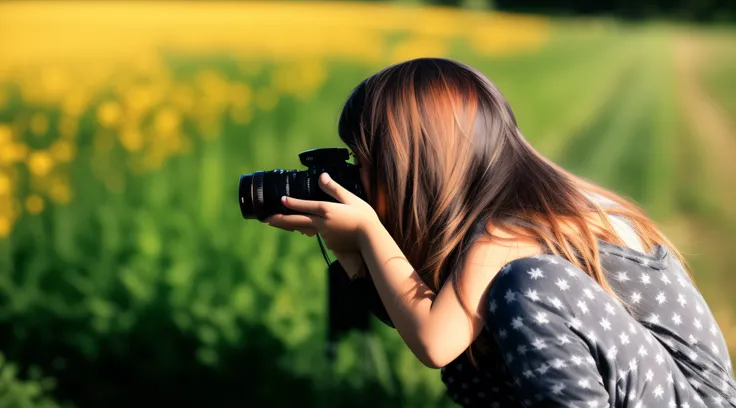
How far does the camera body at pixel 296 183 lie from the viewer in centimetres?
193

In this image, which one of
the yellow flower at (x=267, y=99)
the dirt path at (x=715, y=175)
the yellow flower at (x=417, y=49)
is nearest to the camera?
the dirt path at (x=715, y=175)

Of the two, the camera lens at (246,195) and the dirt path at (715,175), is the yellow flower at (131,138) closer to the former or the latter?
the camera lens at (246,195)

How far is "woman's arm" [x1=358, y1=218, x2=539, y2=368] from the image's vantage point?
1.75 metres

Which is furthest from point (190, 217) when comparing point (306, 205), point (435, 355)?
point (435, 355)

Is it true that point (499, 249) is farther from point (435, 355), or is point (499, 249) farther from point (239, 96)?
point (239, 96)

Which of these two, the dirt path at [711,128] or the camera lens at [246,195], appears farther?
the dirt path at [711,128]

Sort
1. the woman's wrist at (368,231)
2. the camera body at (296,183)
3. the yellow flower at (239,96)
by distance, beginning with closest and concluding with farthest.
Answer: the woman's wrist at (368,231)
the camera body at (296,183)
the yellow flower at (239,96)

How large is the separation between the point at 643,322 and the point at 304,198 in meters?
0.74

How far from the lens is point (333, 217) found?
Result: 1.85 metres

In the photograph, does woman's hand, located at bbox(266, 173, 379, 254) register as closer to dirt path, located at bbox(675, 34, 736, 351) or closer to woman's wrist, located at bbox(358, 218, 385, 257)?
woman's wrist, located at bbox(358, 218, 385, 257)

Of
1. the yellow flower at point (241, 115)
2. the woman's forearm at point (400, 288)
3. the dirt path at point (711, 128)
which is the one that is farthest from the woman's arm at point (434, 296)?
the dirt path at point (711, 128)

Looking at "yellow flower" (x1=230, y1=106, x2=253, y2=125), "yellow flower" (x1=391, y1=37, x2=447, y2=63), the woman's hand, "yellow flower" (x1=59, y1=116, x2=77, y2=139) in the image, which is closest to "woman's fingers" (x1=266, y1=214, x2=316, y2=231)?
the woman's hand

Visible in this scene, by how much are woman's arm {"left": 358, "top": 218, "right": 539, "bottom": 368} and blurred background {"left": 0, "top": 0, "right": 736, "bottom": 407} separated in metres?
1.01

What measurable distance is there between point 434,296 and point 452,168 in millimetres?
253
